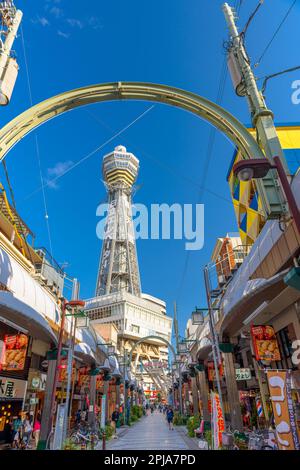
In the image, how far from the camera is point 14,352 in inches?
491

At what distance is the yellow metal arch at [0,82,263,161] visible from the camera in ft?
30.5

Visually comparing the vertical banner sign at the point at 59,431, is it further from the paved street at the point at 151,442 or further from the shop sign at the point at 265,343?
the shop sign at the point at 265,343

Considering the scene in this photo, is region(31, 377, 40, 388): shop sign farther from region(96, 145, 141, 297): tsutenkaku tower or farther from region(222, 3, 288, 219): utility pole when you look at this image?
region(96, 145, 141, 297): tsutenkaku tower

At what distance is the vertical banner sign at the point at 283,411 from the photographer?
6.64 meters

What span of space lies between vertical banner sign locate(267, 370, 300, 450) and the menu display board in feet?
33.8

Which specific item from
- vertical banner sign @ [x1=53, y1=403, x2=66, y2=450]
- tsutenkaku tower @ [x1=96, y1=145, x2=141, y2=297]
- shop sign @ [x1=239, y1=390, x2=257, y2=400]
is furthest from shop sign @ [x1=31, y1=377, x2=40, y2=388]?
tsutenkaku tower @ [x1=96, y1=145, x2=141, y2=297]

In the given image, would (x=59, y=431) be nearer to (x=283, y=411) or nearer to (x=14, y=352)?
(x=14, y=352)

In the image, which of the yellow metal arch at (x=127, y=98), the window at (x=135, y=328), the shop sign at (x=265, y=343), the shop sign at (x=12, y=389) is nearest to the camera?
the yellow metal arch at (x=127, y=98)

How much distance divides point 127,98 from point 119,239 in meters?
113

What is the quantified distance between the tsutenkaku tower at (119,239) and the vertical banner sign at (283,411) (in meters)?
101

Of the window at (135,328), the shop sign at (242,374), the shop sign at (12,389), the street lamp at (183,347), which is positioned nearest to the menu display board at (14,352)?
the shop sign at (12,389)

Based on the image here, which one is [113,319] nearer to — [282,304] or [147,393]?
[147,393]

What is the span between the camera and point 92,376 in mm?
23734

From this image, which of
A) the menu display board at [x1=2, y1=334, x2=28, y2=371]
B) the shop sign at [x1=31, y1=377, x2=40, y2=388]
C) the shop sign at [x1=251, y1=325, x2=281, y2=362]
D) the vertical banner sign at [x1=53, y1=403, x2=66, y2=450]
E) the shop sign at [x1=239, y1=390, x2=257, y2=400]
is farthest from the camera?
the shop sign at [x1=239, y1=390, x2=257, y2=400]
